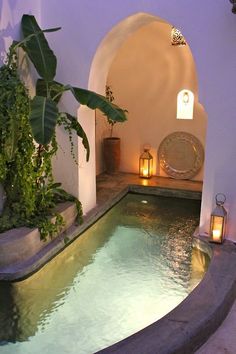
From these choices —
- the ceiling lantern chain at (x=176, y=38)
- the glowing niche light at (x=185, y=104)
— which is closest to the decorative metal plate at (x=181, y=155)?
the glowing niche light at (x=185, y=104)

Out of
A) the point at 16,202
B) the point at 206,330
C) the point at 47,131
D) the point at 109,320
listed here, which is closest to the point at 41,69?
the point at 47,131

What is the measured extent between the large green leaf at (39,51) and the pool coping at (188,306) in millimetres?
2050

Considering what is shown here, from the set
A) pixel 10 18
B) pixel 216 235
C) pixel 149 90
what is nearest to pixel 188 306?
pixel 216 235

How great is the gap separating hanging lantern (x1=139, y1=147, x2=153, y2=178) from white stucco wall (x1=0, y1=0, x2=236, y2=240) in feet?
8.69

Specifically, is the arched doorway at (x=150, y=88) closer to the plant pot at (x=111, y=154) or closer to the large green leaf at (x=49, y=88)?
the plant pot at (x=111, y=154)

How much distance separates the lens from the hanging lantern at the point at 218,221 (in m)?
4.14

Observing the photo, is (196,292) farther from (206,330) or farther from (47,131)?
(47,131)

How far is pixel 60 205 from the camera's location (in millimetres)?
4883

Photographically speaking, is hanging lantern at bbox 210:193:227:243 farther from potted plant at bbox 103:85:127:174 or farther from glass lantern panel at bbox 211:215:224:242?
potted plant at bbox 103:85:127:174

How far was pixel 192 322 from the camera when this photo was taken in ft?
9.34

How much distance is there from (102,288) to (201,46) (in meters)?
2.82

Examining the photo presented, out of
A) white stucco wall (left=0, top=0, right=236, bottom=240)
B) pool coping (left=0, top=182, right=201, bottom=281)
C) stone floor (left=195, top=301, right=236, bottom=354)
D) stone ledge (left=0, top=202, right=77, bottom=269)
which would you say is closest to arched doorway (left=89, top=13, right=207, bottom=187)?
pool coping (left=0, top=182, right=201, bottom=281)

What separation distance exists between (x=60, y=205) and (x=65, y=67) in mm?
1830

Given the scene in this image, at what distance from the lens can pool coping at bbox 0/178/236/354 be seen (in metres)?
2.63
